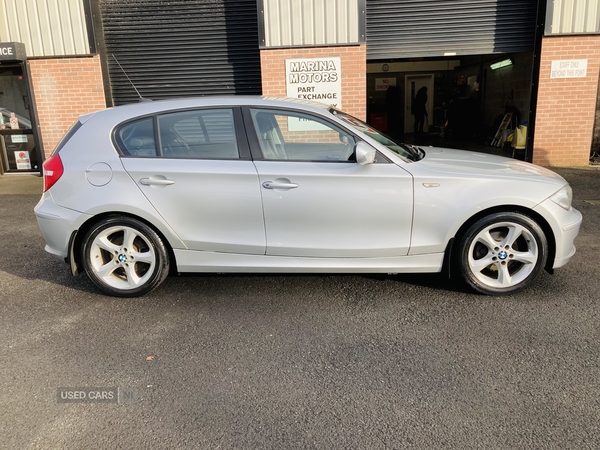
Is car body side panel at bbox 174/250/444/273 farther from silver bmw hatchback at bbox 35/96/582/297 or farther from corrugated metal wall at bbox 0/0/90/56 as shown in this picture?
corrugated metal wall at bbox 0/0/90/56

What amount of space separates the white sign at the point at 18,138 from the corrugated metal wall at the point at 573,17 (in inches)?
419

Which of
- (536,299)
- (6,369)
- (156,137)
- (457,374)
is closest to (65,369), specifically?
(6,369)

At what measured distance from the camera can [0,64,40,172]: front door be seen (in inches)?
406

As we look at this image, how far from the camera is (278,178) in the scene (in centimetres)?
393

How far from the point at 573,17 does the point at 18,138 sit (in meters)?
11.2

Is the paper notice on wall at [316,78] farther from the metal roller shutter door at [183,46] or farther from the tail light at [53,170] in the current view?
the tail light at [53,170]

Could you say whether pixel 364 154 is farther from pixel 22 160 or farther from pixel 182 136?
pixel 22 160

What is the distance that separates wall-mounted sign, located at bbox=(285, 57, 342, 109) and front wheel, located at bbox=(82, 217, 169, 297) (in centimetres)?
593

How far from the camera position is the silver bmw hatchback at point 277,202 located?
3.91 metres

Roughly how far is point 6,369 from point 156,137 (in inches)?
80.7

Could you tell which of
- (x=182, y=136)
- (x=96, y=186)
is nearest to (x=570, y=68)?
(x=182, y=136)

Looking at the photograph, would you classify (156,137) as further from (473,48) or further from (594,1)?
(594,1)

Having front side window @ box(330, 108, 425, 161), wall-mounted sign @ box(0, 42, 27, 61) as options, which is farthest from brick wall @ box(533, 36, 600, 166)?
wall-mounted sign @ box(0, 42, 27, 61)

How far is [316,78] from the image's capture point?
938 cm
